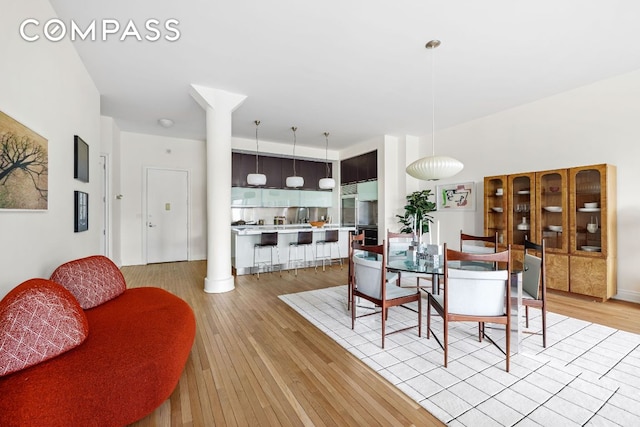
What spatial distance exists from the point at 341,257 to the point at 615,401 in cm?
475

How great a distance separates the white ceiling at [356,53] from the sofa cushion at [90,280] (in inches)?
86.8

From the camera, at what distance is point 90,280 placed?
2.32m

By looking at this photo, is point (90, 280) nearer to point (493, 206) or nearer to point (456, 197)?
point (493, 206)

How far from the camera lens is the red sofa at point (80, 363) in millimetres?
1223

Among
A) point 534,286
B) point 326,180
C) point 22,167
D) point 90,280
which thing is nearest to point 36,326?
point 90,280

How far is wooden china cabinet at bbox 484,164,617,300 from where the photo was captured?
361cm

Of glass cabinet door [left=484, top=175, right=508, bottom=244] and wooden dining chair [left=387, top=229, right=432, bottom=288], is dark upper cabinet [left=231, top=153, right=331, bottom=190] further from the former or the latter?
glass cabinet door [left=484, top=175, right=508, bottom=244]

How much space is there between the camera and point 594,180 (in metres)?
3.76

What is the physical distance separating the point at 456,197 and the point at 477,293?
4.08m

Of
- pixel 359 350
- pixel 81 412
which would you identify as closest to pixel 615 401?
pixel 359 350

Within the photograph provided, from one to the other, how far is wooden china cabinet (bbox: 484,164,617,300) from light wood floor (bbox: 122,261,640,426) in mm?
378

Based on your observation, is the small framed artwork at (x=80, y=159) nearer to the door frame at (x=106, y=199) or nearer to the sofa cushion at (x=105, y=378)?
the sofa cushion at (x=105, y=378)

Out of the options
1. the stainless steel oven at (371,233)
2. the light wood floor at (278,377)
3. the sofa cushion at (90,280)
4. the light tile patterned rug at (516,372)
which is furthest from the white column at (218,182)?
the stainless steel oven at (371,233)

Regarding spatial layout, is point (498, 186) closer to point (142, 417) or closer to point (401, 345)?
point (401, 345)
